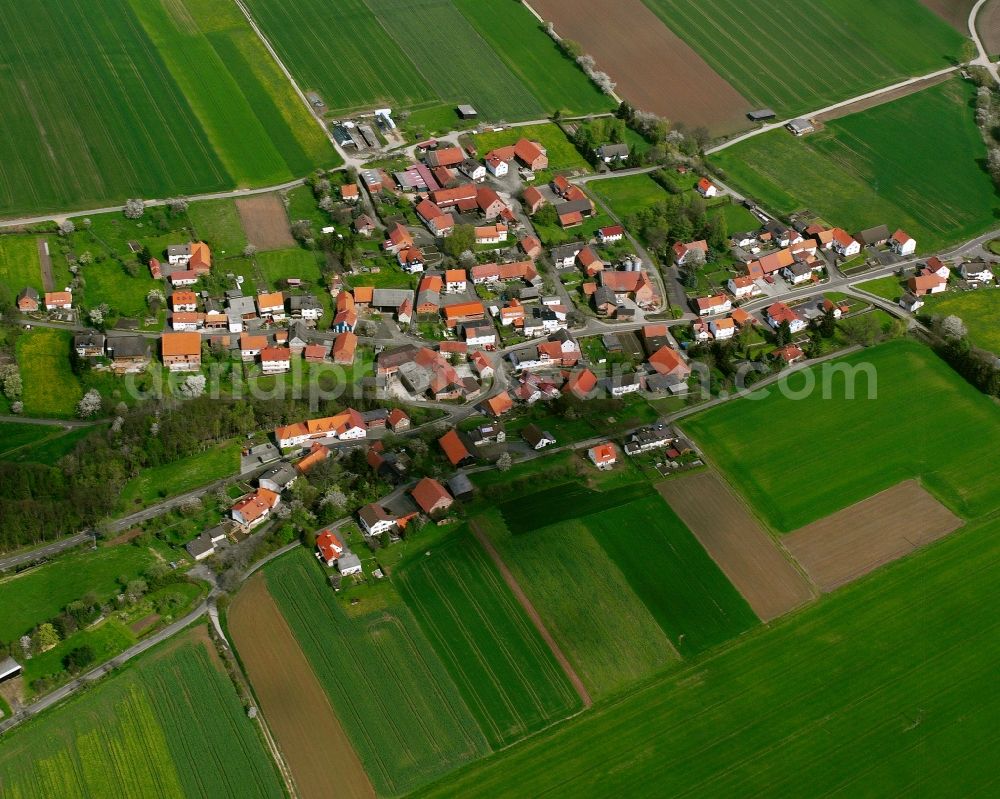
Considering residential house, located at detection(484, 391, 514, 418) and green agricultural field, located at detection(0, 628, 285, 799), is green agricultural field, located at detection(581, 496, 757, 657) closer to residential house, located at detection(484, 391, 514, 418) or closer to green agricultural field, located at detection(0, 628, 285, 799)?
residential house, located at detection(484, 391, 514, 418)

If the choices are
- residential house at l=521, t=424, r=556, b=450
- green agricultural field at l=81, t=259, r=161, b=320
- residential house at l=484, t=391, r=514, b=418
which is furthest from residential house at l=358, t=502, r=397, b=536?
green agricultural field at l=81, t=259, r=161, b=320

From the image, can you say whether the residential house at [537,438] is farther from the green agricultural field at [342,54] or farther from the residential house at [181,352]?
the green agricultural field at [342,54]

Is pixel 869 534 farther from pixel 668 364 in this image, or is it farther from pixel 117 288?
pixel 117 288

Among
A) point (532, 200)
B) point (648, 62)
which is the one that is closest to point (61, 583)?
point (532, 200)

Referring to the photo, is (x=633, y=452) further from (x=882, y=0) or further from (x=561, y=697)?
(x=882, y=0)

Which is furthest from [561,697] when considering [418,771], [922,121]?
[922,121]
